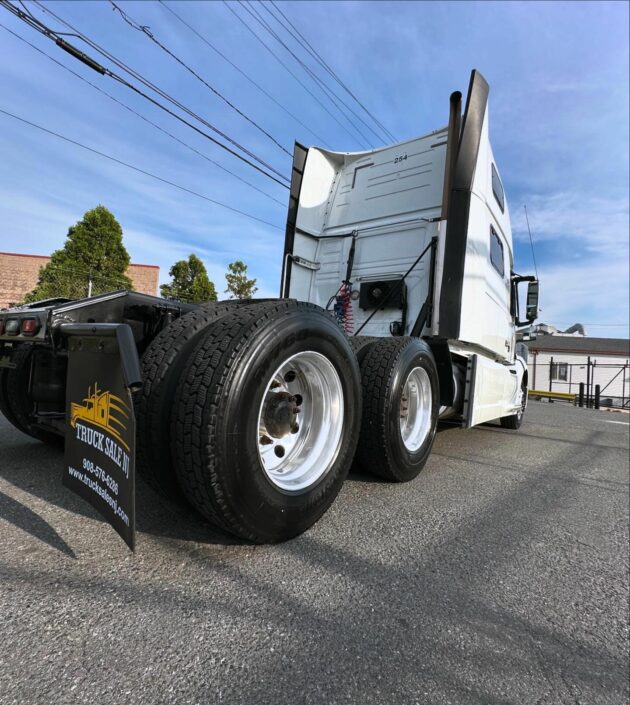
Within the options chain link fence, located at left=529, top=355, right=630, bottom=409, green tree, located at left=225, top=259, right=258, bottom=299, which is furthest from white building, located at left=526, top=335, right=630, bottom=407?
green tree, located at left=225, top=259, right=258, bottom=299

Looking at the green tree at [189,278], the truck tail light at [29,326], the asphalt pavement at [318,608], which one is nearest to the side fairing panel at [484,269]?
the asphalt pavement at [318,608]

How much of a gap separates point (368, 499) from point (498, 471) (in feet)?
5.93

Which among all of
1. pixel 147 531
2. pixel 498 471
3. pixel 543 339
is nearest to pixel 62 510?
pixel 147 531

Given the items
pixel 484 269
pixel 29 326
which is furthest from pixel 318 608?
pixel 484 269

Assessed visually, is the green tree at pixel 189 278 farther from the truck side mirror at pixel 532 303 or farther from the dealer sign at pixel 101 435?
the dealer sign at pixel 101 435

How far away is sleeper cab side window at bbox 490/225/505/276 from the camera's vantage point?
15.2 feet

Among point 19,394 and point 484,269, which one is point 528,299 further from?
point 19,394

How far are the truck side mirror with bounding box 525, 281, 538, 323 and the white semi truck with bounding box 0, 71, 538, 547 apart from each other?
1589 millimetres

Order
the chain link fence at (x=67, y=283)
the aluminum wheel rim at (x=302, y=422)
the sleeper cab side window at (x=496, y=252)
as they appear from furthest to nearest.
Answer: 1. the chain link fence at (x=67, y=283)
2. the sleeper cab side window at (x=496, y=252)
3. the aluminum wheel rim at (x=302, y=422)

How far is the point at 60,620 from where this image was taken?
1441mm

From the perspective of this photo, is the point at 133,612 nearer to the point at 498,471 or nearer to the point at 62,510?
the point at 62,510

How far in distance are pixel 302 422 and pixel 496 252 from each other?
3655 millimetres

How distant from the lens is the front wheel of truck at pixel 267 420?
1.71m

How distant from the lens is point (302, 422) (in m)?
2.41
